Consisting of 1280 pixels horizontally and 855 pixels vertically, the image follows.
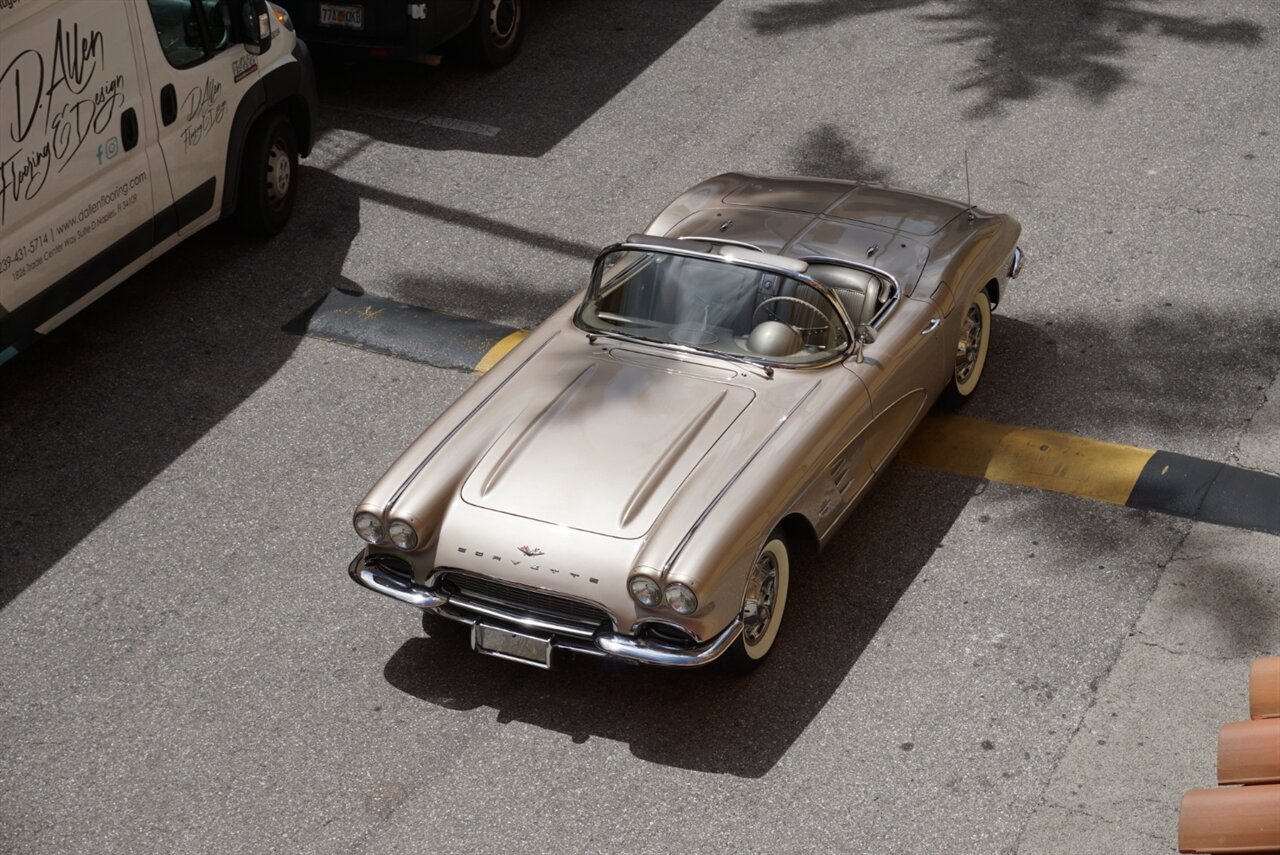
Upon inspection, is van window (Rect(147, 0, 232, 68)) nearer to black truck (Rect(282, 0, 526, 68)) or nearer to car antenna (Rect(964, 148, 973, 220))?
black truck (Rect(282, 0, 526, 68))

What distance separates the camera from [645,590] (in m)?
5.32

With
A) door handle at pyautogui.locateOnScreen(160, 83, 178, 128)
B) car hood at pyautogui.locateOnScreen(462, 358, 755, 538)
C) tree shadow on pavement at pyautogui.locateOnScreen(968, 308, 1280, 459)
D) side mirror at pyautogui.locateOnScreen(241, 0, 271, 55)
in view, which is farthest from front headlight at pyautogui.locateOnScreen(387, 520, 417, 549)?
side mirror at pyautogui.locateOnScreen(241, 0, 271, 55)

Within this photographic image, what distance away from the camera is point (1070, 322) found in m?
8.04

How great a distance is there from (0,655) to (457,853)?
2.36m

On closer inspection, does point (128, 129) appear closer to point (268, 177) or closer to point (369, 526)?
point (268, 177)

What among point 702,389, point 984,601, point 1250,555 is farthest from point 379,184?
point 1250,555

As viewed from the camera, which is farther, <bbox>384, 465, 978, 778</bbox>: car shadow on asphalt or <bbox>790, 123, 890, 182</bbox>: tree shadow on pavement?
<bbox>790, 123, 890, 182</bbox>: tree shadow on pavement

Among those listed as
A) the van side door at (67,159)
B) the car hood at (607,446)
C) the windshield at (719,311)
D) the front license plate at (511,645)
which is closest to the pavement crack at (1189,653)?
the windshield at (719,311)

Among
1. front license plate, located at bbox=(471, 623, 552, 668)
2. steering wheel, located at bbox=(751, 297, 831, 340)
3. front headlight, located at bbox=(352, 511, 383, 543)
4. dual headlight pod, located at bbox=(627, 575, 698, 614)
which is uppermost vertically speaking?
steering wheel, located at bbox=(751, 297, 831, 340)

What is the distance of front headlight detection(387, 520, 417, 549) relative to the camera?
18.6 feet

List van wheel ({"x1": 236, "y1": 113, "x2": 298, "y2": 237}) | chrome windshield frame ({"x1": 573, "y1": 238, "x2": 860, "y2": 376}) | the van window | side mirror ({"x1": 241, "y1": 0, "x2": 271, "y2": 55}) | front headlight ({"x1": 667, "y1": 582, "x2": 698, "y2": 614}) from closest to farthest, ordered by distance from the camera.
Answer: front headlight ({"x1": 667, "y1": 582, "x2": 698, "y2": 614}) → chrome windshield frame ({"x1": 573, "y1": 238, "x2": 860, "y2": 376}) → the van window → side mirror ({"x1": 241, "y1": 0, "x2": 271, "y2": 55}) → van wheel ({"x1": 236, "y1": 113, "x2": 298, "y2": 237})

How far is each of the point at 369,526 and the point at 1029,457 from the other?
127 inches

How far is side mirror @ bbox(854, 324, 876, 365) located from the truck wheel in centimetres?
555

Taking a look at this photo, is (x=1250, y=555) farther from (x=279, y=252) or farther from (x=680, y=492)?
(x=279, y=252)
